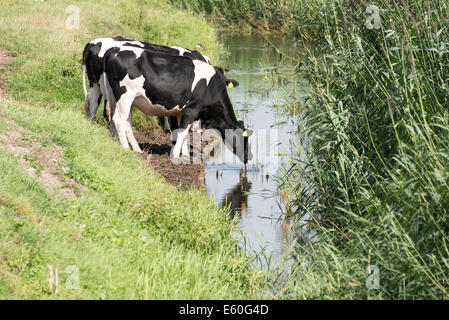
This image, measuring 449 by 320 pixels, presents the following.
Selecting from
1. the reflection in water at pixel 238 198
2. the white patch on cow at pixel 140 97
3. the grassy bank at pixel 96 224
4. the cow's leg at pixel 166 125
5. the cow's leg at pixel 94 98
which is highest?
the cow's leg at pixel 166 125

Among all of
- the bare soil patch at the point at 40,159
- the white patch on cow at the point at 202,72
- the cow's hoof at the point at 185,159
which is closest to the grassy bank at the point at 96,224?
the bare soil patch at the point at 40,159

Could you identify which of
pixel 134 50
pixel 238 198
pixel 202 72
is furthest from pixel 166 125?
pixel 238 198

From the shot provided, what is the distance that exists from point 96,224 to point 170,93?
16.6ft

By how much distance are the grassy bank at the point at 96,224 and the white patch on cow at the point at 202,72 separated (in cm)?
189

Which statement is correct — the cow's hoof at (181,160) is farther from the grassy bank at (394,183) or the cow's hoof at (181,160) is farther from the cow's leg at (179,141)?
the grassy bank at (394,183)

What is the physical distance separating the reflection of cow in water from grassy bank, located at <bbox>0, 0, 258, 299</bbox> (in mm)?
997

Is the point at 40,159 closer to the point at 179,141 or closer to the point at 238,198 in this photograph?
the point at 238,198

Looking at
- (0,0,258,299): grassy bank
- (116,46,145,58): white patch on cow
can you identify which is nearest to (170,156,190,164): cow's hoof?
(0,0,258,299): grassy bank

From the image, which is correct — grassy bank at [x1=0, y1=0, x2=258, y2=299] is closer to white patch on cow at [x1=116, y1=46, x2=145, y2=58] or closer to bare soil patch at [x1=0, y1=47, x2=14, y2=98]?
bare soil patch at [x1=0, y1=47, x2=14, y2=98]

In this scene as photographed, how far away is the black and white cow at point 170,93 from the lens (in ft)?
38.6
